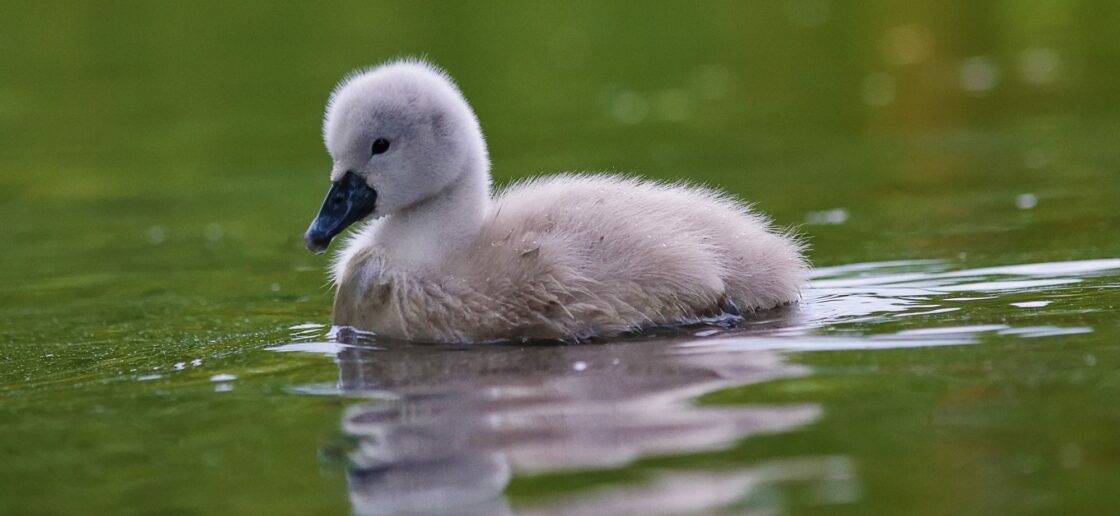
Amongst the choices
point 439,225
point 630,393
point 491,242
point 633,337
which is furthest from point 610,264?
point 630,393

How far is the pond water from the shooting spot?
391 cm

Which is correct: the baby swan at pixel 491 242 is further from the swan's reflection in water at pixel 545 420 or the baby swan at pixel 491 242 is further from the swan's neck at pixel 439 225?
the swan's reflection in water at pixel 545 420

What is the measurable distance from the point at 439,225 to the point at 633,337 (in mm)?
914

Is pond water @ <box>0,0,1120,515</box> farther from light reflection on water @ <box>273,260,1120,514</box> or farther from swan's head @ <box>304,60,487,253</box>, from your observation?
swan's head @ <box>304,60,487,253</box>

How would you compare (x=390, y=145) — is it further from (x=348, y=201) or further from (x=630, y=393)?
(x=630, y=393)

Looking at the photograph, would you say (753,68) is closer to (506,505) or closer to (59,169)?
(59,169)

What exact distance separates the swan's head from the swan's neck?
0.04m

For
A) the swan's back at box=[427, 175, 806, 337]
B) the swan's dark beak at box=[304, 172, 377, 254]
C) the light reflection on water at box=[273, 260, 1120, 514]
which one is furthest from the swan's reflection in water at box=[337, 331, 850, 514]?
the swan's dark beak at box=[304, 172, 377, 254]

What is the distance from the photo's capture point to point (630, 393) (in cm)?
474

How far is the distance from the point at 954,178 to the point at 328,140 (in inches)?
187

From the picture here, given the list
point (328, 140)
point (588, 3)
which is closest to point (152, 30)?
point (588, 3)

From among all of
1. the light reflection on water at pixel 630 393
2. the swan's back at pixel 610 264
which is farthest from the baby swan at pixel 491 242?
the light reflection on water at pixel 630 393

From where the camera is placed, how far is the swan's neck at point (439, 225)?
20.0 feet

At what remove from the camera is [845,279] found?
691cm
